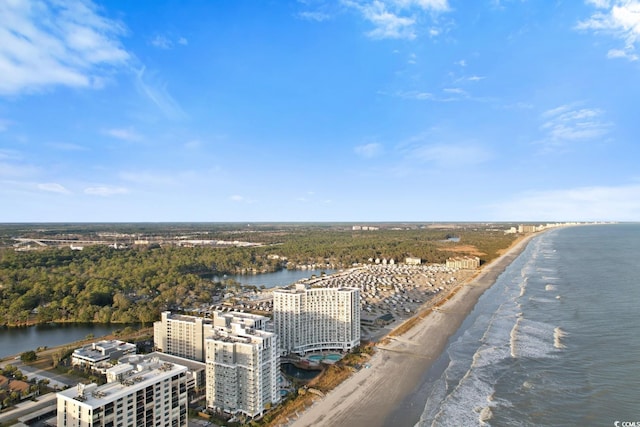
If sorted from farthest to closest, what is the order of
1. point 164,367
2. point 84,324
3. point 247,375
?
point 84,324
point 247,375
point 164,367

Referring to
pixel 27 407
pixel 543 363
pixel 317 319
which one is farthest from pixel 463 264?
pixel 27 407

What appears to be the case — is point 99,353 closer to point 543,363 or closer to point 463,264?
point 543,363

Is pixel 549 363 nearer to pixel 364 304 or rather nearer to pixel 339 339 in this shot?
pixel 339 339

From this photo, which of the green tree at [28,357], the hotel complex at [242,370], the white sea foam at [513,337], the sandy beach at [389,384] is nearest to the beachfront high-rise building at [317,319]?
the sandy beach at [389,384]

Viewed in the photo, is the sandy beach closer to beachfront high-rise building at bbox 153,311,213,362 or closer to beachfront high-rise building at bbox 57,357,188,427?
beachfront high-rise building at bbox 57,357,188,427

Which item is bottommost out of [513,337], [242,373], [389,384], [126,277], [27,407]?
[389,384]

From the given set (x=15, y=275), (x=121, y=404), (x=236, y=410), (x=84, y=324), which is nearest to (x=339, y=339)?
(x=236, y=410)

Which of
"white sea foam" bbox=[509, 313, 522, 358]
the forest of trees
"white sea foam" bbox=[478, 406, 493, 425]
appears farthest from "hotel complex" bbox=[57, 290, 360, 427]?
the forest of trees
